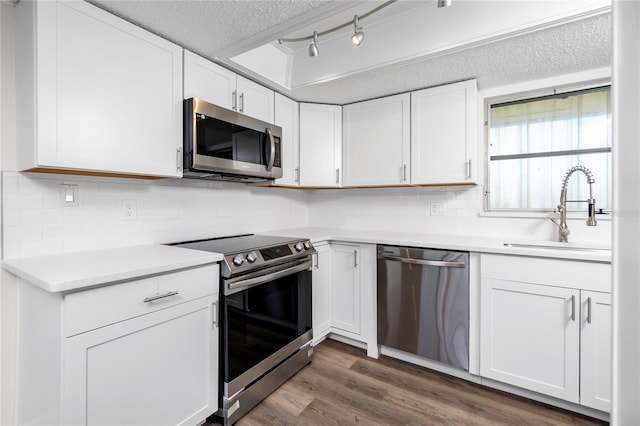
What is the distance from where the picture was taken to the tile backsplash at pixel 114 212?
1486 mm

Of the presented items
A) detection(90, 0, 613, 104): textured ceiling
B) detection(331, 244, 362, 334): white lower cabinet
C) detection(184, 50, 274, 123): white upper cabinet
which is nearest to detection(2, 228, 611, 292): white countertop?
detection(331, 244, 362, 334): white lower cabinet

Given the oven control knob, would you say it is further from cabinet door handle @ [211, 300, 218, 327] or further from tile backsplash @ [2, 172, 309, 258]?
tile backsplash @ [2, 172, 309, 258]

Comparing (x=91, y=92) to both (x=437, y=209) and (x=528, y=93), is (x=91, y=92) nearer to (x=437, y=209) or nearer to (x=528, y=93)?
(x=437, y=209)

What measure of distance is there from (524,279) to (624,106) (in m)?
A: 1.82

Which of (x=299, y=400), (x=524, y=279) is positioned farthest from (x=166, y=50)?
(x=524, y=279)

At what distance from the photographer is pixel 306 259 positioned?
2.21 meters

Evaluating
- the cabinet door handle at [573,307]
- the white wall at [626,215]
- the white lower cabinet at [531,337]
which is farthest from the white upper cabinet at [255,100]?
the cabinet door handle at [573,307]

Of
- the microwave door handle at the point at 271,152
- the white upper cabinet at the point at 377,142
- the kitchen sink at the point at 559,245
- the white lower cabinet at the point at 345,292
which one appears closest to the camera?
the kitchen sink at the point at 559,245

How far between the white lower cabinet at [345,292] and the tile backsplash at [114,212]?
743mm

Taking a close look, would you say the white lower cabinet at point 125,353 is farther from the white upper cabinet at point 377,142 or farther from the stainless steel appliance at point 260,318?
the white upper cabinet at point 377,142

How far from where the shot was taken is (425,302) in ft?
7.01

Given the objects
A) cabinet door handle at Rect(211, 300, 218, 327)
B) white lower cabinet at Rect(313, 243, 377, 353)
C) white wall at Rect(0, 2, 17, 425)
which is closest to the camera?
white wall at Rect(0, 2, 17, 425)

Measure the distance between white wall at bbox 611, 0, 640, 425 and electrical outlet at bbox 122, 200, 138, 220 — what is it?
2146mm

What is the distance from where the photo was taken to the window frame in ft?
7.00
